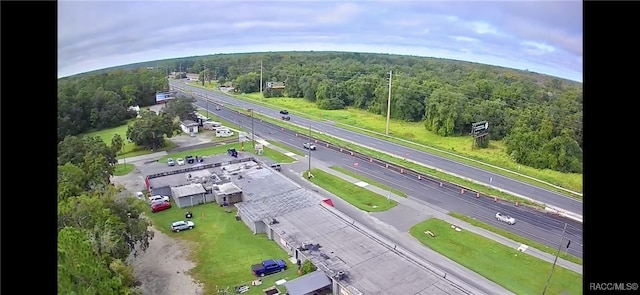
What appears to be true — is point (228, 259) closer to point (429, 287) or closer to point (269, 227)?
point (269, 227)

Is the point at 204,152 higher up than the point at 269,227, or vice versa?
the point at 204,152

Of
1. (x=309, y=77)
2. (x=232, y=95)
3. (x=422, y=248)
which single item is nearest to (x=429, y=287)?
(x=422, y=248)

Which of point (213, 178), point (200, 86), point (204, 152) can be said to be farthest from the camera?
point (200, 86)

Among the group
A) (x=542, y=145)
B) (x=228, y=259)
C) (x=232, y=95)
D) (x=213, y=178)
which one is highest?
(x=232, y=95)

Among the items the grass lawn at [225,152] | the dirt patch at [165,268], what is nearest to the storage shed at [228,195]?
the dirt patch at [165,268]

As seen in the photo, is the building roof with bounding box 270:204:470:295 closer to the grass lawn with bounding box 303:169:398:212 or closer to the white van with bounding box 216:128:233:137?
the grass lawn with bounding box 303:169:398:212

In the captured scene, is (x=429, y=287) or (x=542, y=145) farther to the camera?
(x=542, y=145)

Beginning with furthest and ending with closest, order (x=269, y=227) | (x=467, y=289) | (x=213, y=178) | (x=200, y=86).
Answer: (x=200, y=86)
(x=213, y=178)
(x=269, y=227)
(x=467, y=289)

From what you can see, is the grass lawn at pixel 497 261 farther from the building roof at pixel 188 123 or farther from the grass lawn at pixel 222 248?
the building roof at pixel 188 123
